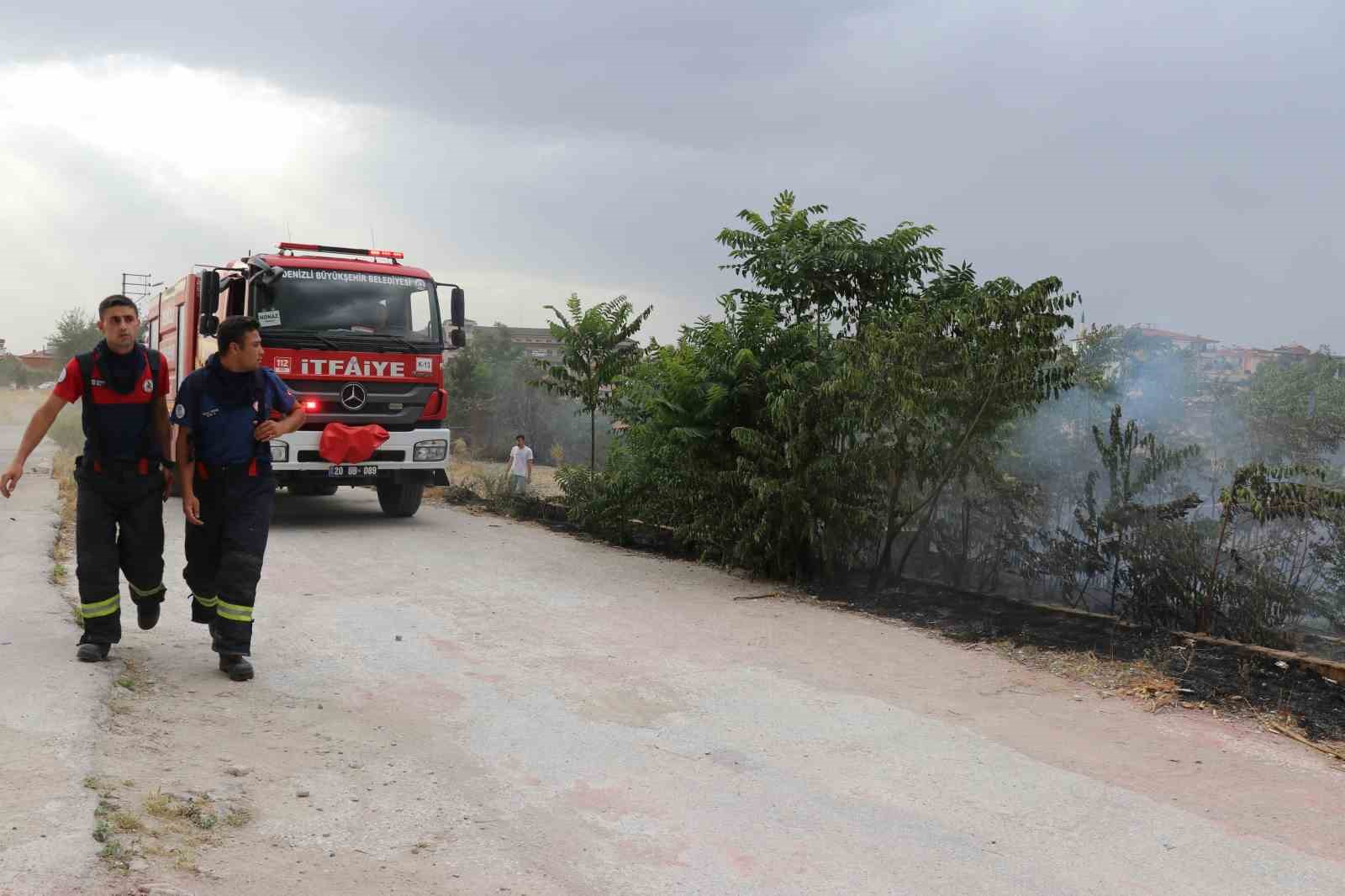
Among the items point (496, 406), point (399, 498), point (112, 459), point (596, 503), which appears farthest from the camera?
point (496, 406)

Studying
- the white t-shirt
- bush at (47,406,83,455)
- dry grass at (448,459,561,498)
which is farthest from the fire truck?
bush at (47,406,83,455)

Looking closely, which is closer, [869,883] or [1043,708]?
[869,883]

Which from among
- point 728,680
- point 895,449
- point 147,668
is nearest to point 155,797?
point 147,668

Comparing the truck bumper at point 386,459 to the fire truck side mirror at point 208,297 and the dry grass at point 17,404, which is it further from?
the dry grass at point 17,404

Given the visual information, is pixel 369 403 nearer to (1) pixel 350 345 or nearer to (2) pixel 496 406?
A: (1) pixel 350 345

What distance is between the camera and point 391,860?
350 cm

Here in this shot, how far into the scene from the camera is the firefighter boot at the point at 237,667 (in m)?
5.58

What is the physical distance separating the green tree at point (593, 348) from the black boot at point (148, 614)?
9.76 m

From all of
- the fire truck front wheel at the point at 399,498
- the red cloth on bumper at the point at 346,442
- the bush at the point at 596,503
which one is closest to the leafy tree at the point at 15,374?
the fire truck front wheel at the point at 399,498

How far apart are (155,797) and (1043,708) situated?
14.0 feet

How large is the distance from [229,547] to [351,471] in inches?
276

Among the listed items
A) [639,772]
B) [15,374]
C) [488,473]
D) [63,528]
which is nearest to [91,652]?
[639,772]

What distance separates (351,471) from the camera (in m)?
12.4

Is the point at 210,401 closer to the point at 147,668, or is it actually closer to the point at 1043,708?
the point at 147,668
